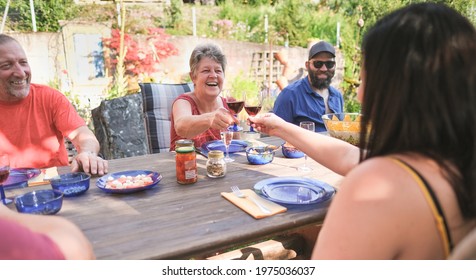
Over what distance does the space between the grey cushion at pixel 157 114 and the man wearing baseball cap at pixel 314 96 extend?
1.13 meters

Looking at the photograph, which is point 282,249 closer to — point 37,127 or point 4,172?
point 4,172

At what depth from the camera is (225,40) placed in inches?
358

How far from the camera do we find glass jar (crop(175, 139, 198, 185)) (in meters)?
1.75

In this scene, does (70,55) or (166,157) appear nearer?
(166,157)

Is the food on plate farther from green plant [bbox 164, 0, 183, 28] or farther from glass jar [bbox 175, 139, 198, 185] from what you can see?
green plant [bbox 164, 0, 183, 28]

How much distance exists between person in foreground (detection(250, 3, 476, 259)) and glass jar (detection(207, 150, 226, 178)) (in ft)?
3.29

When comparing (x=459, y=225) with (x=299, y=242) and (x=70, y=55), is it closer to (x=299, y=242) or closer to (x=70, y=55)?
(x=299, y=242)

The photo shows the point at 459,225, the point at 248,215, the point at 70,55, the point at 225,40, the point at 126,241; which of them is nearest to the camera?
the point at 459,225

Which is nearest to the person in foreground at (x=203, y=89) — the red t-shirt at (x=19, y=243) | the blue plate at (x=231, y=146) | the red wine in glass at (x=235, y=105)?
the blue plate at (x=231, y=146)

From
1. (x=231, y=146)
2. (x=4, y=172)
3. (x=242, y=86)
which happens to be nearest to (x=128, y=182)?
(x=4, y=172)

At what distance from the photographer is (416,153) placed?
2.93 ft

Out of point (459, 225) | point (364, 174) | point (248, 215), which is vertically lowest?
point (248, 215)

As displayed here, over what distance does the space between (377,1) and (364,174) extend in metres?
10.0
